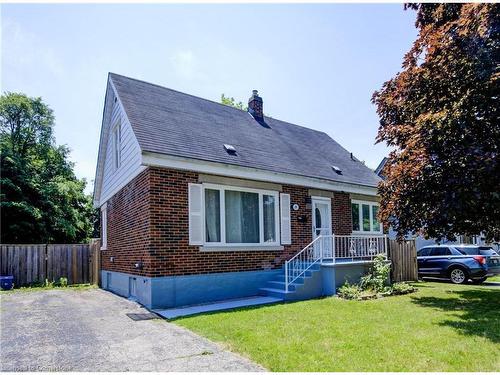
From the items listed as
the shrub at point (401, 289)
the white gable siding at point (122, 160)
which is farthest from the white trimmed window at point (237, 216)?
the shrub at point (401, 289)

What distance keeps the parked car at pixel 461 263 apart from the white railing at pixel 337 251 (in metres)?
2.68

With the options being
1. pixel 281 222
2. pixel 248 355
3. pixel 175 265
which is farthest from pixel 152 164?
pixel 248 355

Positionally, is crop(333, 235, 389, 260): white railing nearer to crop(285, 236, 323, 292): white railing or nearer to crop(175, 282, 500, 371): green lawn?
crop(285, 236, 323, 292): white railing

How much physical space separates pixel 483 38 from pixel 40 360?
9099 millimetres

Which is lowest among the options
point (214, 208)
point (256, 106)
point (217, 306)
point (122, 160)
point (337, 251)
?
point (217, 306)

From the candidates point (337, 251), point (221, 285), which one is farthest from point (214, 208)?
point (337, 251)

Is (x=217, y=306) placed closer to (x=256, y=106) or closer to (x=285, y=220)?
(x=285, y=220)

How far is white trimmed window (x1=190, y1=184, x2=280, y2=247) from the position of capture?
9969 mm

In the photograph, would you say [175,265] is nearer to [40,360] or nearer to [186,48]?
[40,360]

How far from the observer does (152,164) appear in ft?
29.2

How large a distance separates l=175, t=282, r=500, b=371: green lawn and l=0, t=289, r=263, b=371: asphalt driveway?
1.50ft

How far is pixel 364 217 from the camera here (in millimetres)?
14383

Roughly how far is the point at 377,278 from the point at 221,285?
15.4 feet

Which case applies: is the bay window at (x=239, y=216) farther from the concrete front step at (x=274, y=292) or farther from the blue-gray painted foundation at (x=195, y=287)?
the concrete front step at (x=274, y=292)
